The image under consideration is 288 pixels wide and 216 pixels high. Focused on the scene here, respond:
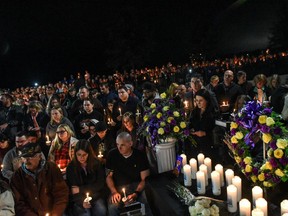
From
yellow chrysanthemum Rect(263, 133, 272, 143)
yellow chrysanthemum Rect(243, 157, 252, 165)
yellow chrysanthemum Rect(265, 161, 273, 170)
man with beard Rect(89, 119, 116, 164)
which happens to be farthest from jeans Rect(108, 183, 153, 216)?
yellow chrysanthemum Rect(263, 133, 272, 143)

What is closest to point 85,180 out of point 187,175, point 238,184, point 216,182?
point 187,175

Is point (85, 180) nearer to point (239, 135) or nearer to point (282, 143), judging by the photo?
point (239, 135)

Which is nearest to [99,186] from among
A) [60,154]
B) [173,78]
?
[60,154]

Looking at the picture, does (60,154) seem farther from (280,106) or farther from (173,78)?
(173,78)

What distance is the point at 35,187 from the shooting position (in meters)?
3.93

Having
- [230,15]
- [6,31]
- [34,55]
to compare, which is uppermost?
[230,15]

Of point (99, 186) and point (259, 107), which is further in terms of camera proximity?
point (99, 186)

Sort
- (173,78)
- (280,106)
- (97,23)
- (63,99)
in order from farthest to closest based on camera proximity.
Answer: (97,23), (173,78), (63,99), (280,106)

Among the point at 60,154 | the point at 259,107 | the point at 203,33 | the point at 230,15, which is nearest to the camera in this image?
the point at 259,107

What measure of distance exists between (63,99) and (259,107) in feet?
28.0

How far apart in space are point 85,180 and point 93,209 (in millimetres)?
456

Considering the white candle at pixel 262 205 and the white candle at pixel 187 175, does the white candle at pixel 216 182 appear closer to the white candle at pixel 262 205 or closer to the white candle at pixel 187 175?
the white candle at pixel 187 175

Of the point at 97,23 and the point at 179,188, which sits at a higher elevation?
the point at 97,23

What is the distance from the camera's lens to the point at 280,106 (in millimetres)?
6172
